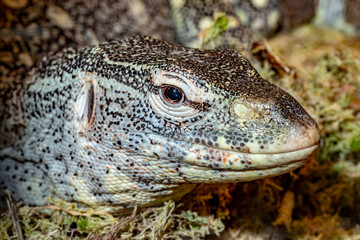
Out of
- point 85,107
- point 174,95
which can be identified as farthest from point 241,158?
point 85,107

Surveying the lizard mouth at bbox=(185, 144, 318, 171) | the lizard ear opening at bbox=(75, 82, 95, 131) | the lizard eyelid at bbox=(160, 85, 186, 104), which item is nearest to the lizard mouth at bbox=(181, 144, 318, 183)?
the lizard mouth at bbox=(185, 144, 318, 171)

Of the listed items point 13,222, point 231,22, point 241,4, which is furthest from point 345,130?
point 13,222

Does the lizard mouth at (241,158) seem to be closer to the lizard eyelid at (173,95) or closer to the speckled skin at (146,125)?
the speckled skin at (146,125)

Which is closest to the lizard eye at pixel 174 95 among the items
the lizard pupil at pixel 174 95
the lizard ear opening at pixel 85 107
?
the lizard pupil at pixel 174 95

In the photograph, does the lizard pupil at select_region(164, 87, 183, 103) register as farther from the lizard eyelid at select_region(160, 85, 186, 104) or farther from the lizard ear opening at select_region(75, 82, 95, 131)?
the lizard ear opening at select_region(75, 82, 95, 131)

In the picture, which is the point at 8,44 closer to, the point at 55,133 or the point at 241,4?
the point at 55,133

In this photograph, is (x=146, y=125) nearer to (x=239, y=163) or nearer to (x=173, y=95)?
(x=173, y=95)
